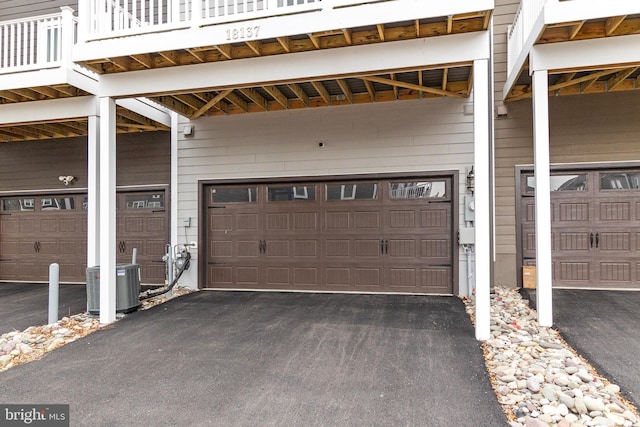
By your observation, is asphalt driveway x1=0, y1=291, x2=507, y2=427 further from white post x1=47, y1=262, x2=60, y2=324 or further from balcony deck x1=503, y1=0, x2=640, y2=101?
balcony deck x1=503, y1=0, x2=640, y2=101

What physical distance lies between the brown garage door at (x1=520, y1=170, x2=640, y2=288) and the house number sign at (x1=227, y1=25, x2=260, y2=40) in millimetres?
4774

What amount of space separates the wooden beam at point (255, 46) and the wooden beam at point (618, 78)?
4868mm

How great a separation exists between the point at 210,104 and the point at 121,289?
3117 millimetres

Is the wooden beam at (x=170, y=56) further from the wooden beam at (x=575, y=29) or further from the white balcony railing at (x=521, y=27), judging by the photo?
the wooden beam at (x=575, y=29)

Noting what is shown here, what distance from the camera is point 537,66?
13.6 feet

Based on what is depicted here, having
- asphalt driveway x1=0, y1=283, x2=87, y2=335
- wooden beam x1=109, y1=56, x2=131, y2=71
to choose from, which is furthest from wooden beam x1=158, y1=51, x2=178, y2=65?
asphalt driveway x1=0, y1=283, x2=87, y2=335

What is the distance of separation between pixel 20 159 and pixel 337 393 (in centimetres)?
848

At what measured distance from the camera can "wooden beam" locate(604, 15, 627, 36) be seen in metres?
3.64

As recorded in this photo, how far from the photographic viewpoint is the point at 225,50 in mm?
4230

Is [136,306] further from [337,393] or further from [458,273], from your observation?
[458,273]

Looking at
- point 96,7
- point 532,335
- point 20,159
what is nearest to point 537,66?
point 532,335

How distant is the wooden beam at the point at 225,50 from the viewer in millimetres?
4134

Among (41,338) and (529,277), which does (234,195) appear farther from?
(529,277)

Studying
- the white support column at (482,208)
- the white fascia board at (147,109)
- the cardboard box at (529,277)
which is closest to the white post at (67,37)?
the white fascia board at (147,109)
